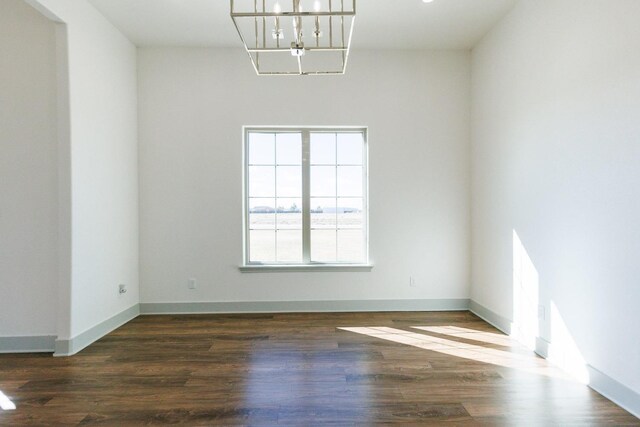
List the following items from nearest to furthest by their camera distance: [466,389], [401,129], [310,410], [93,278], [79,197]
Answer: [310,410], [466,389], [79,197], [93,278], [401,129]

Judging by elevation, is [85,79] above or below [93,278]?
above

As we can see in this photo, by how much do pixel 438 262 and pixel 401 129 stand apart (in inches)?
65.7

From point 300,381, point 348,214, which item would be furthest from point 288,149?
point 300,381

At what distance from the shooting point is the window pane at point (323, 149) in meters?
4.44

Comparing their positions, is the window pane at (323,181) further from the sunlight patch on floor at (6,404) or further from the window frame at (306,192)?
the sunlight patch on floor at (6,404)

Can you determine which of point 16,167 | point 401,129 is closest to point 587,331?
point 401,129

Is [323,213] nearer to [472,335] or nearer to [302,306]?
[302,306]

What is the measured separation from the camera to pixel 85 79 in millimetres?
3277

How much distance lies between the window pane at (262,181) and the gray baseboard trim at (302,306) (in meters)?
1.32

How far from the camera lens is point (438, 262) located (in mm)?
4336

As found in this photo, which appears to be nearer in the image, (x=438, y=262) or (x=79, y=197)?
(x=79, y=197)

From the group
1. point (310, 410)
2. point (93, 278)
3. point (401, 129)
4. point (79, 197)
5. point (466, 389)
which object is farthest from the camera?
point (401, 129)

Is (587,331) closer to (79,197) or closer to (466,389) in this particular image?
(466,389)

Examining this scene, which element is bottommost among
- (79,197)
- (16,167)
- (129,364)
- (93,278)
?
(129,364)
